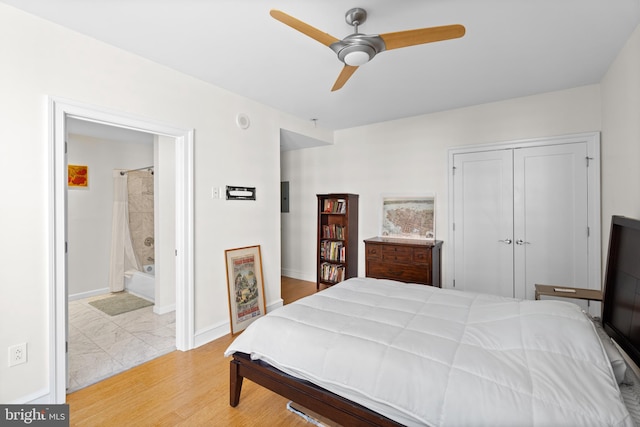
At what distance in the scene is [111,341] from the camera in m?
2.90

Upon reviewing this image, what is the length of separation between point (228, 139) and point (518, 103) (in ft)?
11.2

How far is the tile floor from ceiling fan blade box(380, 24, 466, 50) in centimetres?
319

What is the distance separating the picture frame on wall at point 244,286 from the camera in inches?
123

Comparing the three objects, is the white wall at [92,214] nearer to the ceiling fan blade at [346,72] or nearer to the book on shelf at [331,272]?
the book on shelf at [331,272]

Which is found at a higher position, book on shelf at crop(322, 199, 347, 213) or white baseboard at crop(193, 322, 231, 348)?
book on shelf at crop(322, 199, 347, 213)

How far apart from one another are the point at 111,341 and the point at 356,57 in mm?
3440

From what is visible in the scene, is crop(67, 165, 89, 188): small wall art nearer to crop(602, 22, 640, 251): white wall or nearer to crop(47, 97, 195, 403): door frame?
crop(47, 97, 195, 403): door frame

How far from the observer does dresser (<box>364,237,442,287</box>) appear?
141 inches

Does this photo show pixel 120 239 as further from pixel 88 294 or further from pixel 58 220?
pixel 58 220

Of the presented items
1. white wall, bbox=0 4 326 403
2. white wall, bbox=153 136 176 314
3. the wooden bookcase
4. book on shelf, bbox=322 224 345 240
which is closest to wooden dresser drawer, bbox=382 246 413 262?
the wooden bookcase

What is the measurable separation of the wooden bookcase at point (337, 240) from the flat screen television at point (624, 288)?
2955 millimetres

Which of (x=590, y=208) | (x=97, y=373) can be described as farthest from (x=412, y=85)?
(x=97, y=373)

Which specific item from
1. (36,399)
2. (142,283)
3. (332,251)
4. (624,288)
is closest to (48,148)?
(36,399)

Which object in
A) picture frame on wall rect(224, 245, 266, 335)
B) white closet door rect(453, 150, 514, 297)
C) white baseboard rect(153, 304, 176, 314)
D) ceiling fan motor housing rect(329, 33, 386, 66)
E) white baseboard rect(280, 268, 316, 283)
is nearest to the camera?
ceiling fan motor housing rect(329, 33, 386, 66)
